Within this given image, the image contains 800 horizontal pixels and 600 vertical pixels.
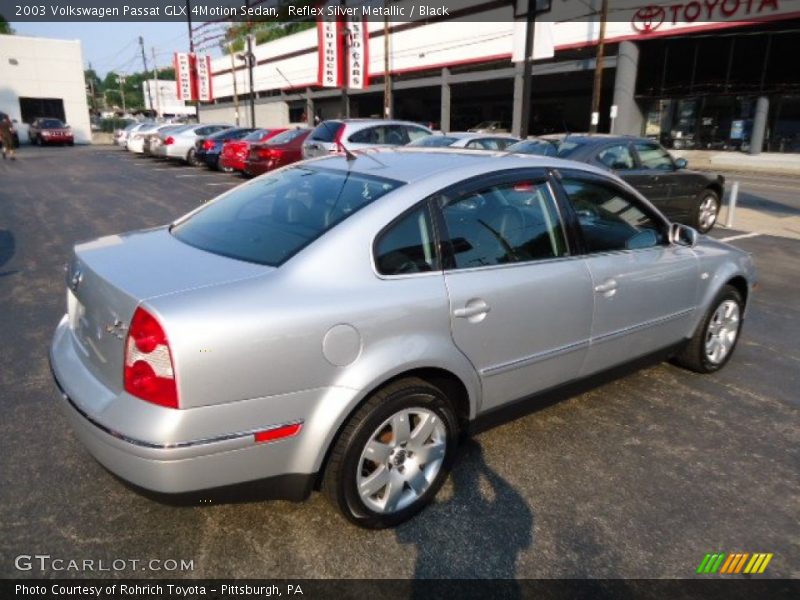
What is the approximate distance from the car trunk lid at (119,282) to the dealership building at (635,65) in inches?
631

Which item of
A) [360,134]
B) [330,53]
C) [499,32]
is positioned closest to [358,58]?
[330,53]

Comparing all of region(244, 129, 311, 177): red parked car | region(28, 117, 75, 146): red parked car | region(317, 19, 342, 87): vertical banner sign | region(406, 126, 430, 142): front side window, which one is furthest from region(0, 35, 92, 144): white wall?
region(406, 126, 430, 142): front side window

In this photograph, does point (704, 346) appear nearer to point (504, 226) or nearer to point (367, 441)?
point (504, 226)

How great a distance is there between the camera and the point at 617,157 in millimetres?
8695

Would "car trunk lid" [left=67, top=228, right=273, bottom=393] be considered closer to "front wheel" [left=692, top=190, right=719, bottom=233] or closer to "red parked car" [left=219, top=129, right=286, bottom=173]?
"front wheel" [left=692, top=190, right=719, bottom=233]

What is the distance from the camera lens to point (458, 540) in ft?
8.60

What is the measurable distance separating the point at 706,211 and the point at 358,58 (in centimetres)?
2526

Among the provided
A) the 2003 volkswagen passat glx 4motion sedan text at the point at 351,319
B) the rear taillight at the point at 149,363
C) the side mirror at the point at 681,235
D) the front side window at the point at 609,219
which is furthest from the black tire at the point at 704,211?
the rear taillight at the point at 149,363

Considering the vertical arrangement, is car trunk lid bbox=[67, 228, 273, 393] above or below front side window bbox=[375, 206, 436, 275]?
below

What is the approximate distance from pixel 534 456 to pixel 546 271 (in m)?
1.03

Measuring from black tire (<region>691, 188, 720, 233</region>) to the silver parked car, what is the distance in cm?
632

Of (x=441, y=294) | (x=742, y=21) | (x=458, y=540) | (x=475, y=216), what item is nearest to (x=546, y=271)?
(x=475, y=216)

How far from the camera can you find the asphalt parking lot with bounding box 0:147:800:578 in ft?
8.21

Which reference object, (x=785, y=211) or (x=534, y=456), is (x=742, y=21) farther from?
(x=534, y=456)
